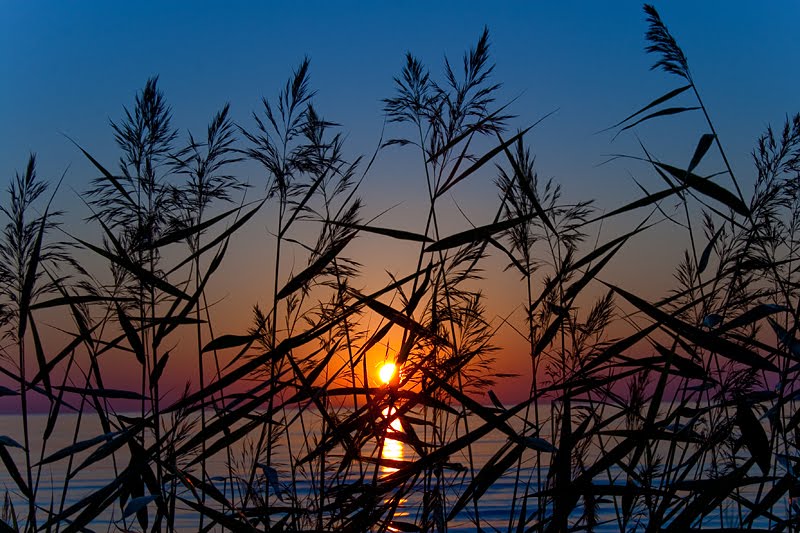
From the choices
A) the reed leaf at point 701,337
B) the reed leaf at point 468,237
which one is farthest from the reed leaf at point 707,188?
the reed leaf at point 468,237

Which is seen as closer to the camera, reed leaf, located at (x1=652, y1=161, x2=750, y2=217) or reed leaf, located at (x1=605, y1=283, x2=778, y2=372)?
reed leaf, located at (x1=605, y1=283, x2=778, y2=372)

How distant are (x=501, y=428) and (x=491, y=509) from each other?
9.19m

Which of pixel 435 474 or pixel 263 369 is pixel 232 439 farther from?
pixel 263 369

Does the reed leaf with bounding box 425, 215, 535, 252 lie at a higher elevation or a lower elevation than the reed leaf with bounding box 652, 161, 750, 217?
lower

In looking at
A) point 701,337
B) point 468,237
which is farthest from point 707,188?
point 468,237

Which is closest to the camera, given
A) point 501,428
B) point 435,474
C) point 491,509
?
point 501,428

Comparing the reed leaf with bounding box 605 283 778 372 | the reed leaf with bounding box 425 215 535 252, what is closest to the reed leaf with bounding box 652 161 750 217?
the reed leaf with bounding box 605 283 778 372

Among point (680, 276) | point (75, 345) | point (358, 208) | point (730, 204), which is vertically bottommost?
point (75, 345)

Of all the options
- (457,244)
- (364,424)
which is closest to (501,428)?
(364,424)

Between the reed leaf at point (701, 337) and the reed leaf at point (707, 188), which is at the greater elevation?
the reed leaf at point (707, 188)

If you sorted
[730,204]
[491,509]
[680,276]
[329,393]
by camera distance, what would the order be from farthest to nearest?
[491,509]
[680,276]
[730,204]
[329,393]

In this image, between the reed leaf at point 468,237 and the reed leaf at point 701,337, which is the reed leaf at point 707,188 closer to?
the reed leaf at point 701,337

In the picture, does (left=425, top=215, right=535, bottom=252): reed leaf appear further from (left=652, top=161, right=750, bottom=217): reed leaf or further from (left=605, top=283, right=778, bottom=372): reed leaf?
(left=652, top=161, right=750, bottom=217): reed leaf

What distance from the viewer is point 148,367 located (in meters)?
2.71
